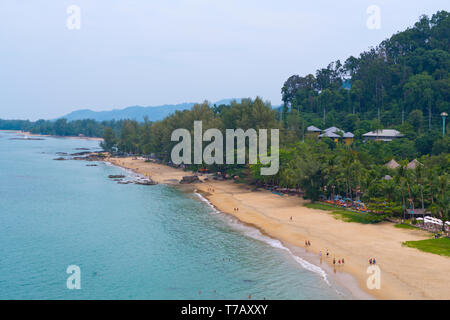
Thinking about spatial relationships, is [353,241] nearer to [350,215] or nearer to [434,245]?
[434,245]

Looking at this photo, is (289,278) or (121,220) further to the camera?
(121,220)

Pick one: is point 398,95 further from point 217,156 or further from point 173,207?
point 173,207

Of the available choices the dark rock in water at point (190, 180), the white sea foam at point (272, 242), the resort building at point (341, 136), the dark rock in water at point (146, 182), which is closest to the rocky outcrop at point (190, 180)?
the dark rock in water at point (190, 180)

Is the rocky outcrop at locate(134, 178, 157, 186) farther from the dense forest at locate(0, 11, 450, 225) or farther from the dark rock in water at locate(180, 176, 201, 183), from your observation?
the dense forest at locate(0, 11, 450, 225)

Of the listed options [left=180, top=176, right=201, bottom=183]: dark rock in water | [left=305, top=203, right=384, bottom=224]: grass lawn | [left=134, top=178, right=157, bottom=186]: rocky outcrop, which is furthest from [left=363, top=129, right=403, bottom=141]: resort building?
[left=134, top=178, right=157, bottom=186]: rocky outcrop

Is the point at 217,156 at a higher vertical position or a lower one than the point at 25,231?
higher
